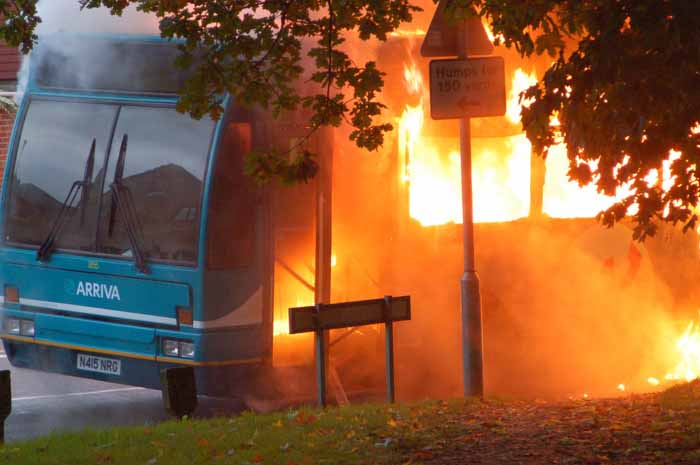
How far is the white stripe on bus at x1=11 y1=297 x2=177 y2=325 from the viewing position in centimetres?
1106

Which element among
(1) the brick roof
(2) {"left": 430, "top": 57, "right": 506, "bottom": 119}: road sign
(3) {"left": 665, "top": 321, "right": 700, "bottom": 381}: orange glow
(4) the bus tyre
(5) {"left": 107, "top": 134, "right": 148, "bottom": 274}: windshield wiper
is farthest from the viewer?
(1) the brick roof

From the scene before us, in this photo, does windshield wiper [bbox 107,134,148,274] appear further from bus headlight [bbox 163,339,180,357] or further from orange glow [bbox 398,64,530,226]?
orange glow [bbox 398,64,530,226]

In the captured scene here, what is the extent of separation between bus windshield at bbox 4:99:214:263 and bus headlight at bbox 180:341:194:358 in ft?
2.18

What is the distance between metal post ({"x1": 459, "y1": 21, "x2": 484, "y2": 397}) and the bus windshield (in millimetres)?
2069

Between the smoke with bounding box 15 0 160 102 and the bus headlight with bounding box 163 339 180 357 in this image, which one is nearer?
Answer: the bus headlight with bounding box 163 339 180 357

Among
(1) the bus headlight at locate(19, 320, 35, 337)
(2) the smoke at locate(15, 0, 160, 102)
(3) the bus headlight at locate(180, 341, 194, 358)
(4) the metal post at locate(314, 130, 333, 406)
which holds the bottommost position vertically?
(3) the bus headlight at locate(180, 341, 194, 358)

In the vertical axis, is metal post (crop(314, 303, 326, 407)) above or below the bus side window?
below

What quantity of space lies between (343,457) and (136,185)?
4109 mm

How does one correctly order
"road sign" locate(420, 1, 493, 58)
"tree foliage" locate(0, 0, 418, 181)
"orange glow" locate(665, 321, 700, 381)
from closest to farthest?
"tree foliage" locate(0, 0, 418, 181) < "road sign" locate(420, 1, 493, 58) < "orange glow" locate(665, 321, 700, 381)

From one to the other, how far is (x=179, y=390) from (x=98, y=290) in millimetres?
1921

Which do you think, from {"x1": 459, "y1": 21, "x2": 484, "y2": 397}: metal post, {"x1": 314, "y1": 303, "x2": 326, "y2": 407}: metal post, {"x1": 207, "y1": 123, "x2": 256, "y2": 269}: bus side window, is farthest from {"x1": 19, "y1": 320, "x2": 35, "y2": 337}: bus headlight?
{"x1": 459, "y1": 21, "x2": 484, "y2": 397}: metal post

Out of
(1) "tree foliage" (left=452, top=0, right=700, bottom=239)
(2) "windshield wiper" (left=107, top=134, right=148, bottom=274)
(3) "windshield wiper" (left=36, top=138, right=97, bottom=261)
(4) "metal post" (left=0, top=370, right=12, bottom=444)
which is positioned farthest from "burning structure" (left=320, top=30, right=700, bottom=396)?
(4) "metal post" (left=0, top=370, right=12, bottom=444)

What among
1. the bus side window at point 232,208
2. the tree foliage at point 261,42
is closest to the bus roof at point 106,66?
the bus side window at point 232,208

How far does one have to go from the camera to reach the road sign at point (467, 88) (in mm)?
10812
